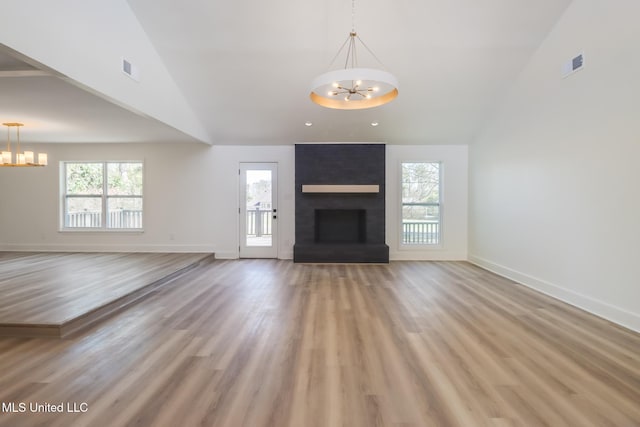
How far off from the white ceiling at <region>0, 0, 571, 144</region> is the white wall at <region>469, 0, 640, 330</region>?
22.7 inches

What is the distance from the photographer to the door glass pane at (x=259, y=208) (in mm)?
7039

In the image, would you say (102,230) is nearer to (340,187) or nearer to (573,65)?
(340,187)

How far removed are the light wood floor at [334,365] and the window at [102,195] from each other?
13.4ft

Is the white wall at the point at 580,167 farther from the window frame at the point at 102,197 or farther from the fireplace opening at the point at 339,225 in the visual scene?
the window frame at the point at 102,197

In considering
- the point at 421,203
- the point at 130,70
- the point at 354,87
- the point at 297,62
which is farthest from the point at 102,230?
the point at 421,203

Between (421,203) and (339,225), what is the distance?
1974 millimetres

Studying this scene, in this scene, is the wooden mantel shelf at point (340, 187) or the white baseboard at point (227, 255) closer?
the wooden mantel shelf at point (340, 187)

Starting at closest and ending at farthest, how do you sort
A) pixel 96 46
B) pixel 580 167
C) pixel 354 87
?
1. pixel 354 87
2. pixel 96 46
3. pixel 580 167

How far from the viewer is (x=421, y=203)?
707 cm

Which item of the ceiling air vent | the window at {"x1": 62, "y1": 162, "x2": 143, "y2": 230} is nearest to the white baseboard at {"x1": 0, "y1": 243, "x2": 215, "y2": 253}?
the window at {"x1": 62, "y1": 162, "x2": 143, "y2": 230}

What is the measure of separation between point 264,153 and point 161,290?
3.77 metres

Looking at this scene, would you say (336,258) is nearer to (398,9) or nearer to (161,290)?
(161,290)

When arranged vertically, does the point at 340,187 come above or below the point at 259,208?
above

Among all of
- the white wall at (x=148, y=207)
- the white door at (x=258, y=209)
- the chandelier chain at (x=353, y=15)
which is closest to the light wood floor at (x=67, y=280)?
the white wall at (x=148, y=207)
